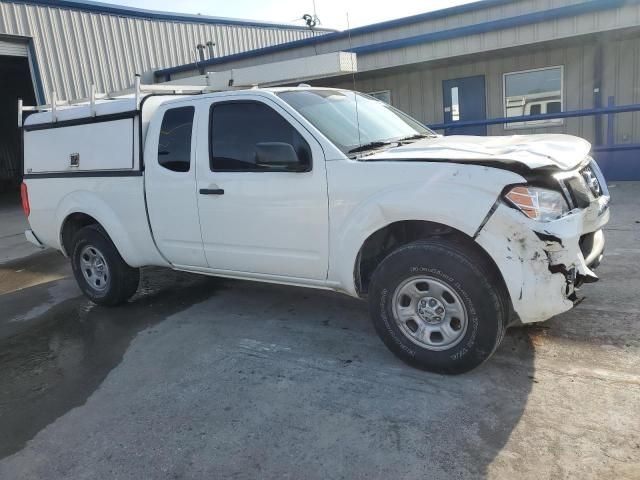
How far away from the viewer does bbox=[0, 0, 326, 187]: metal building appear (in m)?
13.9

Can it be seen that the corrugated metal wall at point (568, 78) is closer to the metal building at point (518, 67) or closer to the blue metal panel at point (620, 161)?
the metal building at point (518, 67)

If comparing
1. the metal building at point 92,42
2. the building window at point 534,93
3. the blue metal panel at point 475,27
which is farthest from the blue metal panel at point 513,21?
the metal building at point 92,42

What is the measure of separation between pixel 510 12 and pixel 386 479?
11.4m

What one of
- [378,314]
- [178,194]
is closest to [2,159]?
[178,194]

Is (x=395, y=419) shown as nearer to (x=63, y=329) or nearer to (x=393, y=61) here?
(x=63, y=329)

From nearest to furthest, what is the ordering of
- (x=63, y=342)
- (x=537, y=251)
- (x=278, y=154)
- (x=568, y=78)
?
(x=537, y=251) → (x=278, y=154) → (x=63, y=342) → (x=568, y=78)

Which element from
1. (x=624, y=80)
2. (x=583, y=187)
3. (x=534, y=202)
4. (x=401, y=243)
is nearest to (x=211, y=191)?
(x=401, y=243)

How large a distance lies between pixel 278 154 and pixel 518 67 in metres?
9.83

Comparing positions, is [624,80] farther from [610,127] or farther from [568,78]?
[610,127]

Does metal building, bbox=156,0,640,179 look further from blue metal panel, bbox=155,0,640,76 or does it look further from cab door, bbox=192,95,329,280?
cab door, bbox=192,95,329,280

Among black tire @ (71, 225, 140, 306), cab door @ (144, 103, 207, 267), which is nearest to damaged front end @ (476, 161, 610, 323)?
cab door @ (144, 103, 207, 267)

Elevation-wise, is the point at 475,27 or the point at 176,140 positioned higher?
the point at 475,27

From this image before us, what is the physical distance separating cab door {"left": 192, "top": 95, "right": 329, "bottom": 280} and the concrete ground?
27.4 inches

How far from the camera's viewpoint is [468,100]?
1266 centimetres
